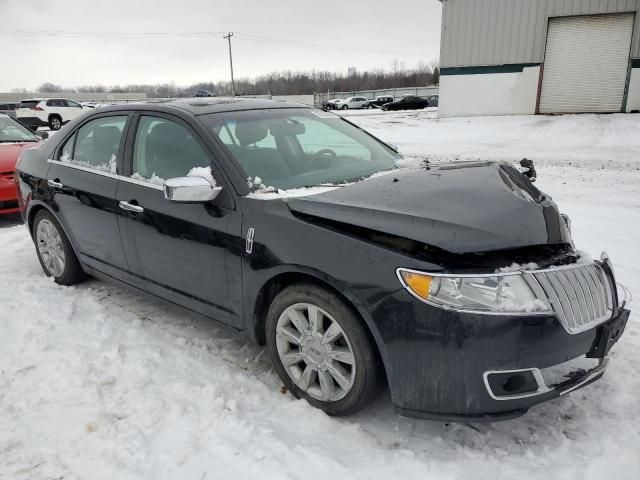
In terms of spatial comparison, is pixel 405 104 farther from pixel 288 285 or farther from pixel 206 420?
pixel 206 420

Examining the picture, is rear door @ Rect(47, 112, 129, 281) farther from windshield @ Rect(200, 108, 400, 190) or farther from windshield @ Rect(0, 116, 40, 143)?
windshield @ Rect(0, 116, 40, 143)

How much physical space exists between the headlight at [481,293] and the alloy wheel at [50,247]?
11.2 ft

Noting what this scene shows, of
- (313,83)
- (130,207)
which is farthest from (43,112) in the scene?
(313,83)

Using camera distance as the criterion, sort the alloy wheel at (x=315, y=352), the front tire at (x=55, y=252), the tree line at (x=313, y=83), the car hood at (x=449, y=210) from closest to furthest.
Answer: the car hood at (x=449, y=210)
the alloy wheel at (x=315, y=352)
the front tire at (x=55, y=252)
the tree line at (x=313, y=83)

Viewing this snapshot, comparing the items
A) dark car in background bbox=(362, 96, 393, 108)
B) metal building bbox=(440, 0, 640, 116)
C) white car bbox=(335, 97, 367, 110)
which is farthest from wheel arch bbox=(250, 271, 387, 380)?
dark car in background bbox=(362, 96, 393, 108)

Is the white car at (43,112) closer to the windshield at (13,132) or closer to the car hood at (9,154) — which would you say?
the windshield at (13,132)

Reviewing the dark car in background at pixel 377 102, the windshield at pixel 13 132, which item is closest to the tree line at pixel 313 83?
the dark car in background at pixel 377 102

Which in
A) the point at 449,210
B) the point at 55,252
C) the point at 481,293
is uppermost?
the point at 449,210

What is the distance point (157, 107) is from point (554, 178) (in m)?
7.10

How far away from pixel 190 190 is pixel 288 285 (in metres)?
0.74

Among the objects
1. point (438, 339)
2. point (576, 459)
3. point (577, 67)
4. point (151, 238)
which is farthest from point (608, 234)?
point (577, 67)

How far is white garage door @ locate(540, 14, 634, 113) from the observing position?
21203 millimetres

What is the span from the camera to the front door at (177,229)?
2.88 metres

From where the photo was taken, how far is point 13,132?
8258 mm
